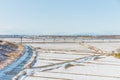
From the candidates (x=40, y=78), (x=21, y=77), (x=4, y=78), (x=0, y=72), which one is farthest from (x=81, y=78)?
(x=0, y=72)

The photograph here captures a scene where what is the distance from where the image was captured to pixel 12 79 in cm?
602

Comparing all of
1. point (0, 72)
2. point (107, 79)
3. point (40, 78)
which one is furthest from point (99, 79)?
point (0, 72)

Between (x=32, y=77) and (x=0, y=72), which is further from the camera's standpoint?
(x=0, y=72)

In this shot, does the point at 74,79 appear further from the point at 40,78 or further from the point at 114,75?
the point at 114,75

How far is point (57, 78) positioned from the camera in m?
6.05

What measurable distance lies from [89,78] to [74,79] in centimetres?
38

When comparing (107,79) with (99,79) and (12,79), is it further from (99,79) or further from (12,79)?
(12,79)

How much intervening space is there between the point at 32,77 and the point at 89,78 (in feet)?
4.43

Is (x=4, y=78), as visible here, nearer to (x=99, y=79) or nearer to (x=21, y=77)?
(x=21, y=77)

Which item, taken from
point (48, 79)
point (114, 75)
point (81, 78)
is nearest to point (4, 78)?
point (48, 79)

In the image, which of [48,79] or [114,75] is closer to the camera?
[48,79]

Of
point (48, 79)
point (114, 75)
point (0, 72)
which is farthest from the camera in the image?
point (0, 72)

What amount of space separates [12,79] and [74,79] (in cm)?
144

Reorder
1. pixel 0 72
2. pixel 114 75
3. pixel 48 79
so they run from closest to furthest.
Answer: pixel 48 79 < pixel 114 75 < pixel 0 72
